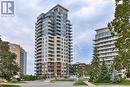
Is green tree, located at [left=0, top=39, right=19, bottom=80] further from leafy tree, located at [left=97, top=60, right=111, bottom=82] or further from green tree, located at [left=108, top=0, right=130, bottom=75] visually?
green tree, located at [left=108, top=0, right=130, bottom=75]

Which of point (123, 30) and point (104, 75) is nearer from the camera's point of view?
point (123, 30)

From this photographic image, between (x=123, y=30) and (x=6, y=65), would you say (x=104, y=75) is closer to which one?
(x=6, y=65)

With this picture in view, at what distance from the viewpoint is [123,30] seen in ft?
73.0

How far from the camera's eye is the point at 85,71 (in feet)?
568

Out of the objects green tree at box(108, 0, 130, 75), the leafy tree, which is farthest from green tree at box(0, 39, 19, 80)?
green tree at box(108, 0, 130, 75)

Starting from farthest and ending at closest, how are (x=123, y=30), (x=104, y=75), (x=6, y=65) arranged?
(x=104, y=75)
(x=6, y=65)
(x=123, y=30)

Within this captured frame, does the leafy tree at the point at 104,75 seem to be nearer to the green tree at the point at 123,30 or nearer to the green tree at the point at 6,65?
the green tree at the point at 6,65

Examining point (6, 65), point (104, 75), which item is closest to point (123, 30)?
point (6, 65)

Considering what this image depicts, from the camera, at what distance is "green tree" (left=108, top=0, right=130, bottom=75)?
22.1 m

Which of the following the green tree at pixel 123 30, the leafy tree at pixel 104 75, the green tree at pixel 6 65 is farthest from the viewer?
the leafy tree at pixel 104 75

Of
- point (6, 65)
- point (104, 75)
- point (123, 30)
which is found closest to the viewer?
point (123, 30)

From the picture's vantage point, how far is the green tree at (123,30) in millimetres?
22141

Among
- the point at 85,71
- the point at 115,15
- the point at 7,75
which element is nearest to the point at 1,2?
the point at 115,15

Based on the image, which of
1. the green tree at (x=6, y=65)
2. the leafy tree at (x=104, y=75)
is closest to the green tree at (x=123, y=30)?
the green tree at (x=6, y=65)
